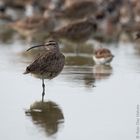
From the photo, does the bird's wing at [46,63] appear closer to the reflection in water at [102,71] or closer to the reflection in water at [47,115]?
the reflection in water at [47,115]

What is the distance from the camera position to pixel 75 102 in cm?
930

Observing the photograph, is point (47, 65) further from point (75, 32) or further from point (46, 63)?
point (75, 32)

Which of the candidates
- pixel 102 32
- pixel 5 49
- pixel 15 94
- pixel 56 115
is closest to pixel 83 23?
pixel 5 49

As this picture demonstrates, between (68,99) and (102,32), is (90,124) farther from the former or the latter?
(102,32)

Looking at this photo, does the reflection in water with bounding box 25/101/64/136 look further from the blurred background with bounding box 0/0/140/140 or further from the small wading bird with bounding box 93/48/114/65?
the small wading bird with bounding box 93/48/114/65

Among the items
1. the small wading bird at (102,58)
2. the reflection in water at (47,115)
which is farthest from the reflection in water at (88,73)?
the reflection in water at (47,115)

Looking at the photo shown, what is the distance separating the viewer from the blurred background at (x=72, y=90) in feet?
25.7

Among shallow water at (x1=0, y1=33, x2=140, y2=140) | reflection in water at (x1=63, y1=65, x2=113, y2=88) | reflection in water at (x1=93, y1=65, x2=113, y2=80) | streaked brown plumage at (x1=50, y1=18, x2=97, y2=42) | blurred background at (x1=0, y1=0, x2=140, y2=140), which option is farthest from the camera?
streaked brown plumage at (x1=50, y1=18, x2=97, y2=42)

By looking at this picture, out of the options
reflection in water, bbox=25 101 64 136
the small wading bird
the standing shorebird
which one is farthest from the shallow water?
the standing shorebird

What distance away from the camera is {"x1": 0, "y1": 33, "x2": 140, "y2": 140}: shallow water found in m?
7.73

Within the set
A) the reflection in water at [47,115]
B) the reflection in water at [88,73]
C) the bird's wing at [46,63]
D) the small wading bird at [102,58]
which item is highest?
the small wading bird at [102,58]

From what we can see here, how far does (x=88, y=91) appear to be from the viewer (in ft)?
33.2

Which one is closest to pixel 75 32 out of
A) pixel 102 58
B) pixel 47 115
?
pixel 102 58

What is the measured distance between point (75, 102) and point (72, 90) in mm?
880
